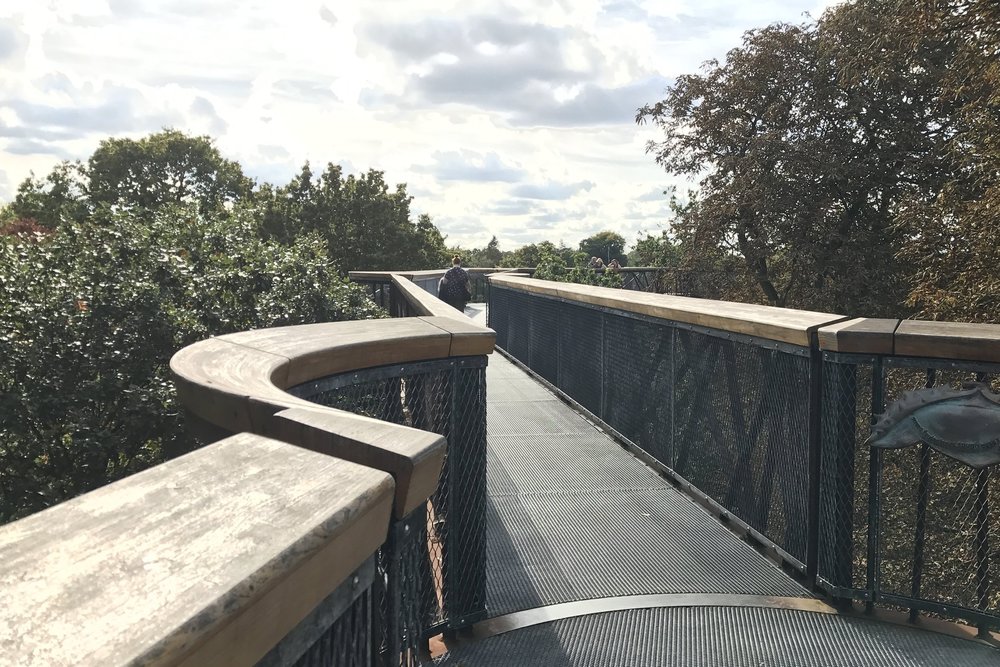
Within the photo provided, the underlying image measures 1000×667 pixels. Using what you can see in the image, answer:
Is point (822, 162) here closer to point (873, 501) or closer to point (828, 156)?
point (828, 156)

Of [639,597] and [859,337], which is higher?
[859,337]

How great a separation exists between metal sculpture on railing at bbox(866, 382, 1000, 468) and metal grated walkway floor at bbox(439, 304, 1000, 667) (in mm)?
945

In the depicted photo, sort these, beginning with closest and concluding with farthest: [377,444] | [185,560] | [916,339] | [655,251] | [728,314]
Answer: [185,560], [377,444], [916,339], [728,314], [655,251]

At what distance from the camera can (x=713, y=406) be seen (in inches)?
215

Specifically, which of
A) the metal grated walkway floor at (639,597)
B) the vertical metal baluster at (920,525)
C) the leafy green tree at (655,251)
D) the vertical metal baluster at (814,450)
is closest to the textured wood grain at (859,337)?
the vertical metal baluster at (814,450)

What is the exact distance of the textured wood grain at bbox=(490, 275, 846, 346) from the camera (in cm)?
418

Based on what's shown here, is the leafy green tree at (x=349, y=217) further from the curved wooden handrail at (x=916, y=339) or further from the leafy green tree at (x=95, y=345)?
the curved wooden handrail at (x=916, y=339)

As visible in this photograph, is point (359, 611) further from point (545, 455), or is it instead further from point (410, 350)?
point (545, 455)

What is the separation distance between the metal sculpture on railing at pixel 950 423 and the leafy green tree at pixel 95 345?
411 cm

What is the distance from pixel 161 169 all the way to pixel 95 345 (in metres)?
58.9

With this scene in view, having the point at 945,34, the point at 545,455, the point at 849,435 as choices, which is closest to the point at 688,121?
the point at 945,34

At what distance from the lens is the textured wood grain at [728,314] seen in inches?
165

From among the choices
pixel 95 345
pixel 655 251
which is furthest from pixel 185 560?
pixel 655 251

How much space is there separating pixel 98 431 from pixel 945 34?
13.3 meters
